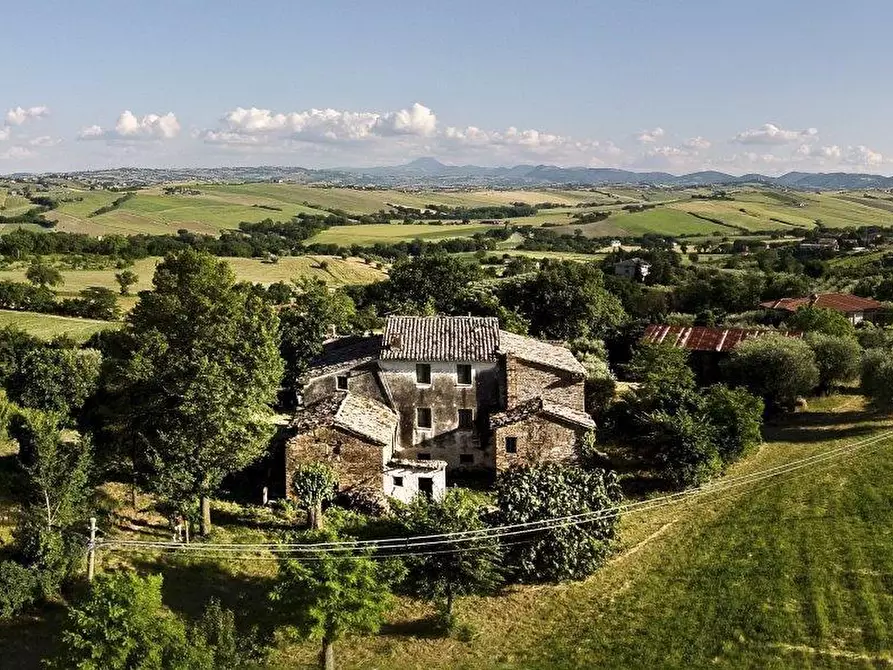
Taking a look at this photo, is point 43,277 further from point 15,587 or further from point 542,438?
point 15,587

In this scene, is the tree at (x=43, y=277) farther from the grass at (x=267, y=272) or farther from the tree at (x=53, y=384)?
the tree at (x=53, y=384)

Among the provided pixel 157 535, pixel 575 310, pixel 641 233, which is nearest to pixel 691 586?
pixel 157 535

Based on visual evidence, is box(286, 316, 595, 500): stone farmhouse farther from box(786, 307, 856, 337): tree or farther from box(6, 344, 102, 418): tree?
box(786, 307, 856, 337): tree

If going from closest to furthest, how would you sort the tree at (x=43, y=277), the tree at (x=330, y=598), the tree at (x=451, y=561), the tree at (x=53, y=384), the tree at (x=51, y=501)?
the tree at (x=330, y=598) → the tree at (x=51, y=501) → the tree at (x=451, y=561) → the tree at (x=53, y=384) → the tree at (x=43, y=277)

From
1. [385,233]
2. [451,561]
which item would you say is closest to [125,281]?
[451,561]

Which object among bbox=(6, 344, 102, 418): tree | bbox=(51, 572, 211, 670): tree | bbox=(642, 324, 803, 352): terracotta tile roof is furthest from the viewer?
bbox=(642, 324, 803, 352): terracotta tile roof

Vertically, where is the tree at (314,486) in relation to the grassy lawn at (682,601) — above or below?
above

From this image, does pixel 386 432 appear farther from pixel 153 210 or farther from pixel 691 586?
pixel 153 210

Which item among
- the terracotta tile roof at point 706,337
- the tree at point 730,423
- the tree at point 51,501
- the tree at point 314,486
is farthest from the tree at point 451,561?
the terracotta tile roof at point 706,337

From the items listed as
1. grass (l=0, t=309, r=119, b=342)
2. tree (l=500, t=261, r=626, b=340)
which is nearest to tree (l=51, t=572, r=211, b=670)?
tree (l=500, t=261, r=626, b=340)
